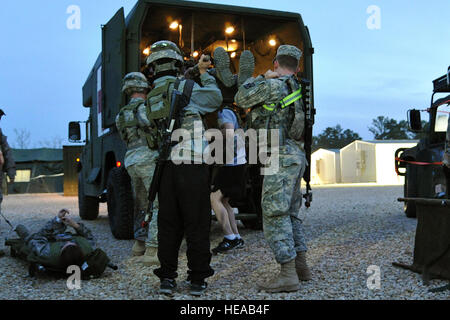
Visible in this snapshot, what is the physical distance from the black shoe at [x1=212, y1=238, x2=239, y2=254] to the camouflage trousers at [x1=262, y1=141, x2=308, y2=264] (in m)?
1.56

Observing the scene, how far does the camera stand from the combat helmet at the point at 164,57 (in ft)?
12.3

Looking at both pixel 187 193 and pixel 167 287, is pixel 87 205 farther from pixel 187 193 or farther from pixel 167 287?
pixel 187 193

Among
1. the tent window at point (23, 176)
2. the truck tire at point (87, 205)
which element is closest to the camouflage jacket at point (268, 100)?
the truck tire at point (87, 205)

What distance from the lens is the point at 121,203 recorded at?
5824 millimetres

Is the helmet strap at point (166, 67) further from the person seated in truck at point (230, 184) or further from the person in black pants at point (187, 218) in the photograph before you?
the person seated in truck at point (230, 184)

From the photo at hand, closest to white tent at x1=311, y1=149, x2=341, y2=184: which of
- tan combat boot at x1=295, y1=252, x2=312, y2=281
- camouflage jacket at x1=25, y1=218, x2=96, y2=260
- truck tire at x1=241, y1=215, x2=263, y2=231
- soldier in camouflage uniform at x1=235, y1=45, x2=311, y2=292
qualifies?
truck tire at x1=241, y1=215, x2=263, y2=231

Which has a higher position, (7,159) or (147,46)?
(147,46)

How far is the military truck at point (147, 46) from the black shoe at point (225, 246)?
1.00 meters

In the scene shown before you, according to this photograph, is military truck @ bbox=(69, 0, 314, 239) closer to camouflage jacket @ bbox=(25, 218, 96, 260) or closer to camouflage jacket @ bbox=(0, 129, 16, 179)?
camouflage jacket @ bbox=(0, 129, 16, 179)

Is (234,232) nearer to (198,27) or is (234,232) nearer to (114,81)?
(114,81)

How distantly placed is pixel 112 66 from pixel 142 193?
6.10ft

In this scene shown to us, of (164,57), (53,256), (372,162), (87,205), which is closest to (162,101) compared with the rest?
(164,57)
